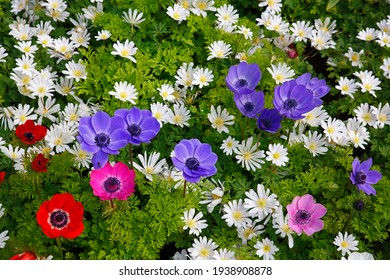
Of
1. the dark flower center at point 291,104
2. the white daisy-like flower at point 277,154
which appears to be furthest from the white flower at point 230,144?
the dark flower center at point 291,104

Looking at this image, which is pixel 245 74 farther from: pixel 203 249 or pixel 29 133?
pixel 29 133

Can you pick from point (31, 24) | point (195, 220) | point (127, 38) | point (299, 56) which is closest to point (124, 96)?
point (127, 38)

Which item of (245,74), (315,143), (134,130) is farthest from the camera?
(315,143)

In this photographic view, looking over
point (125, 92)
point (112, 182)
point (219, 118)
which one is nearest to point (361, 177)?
point (219, 118)

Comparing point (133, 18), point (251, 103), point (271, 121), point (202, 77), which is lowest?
point (271, 121)

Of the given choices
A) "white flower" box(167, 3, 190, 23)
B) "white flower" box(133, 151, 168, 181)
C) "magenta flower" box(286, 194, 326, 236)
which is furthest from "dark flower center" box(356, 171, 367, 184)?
"white flower" box(167, 3, 190, 23)
